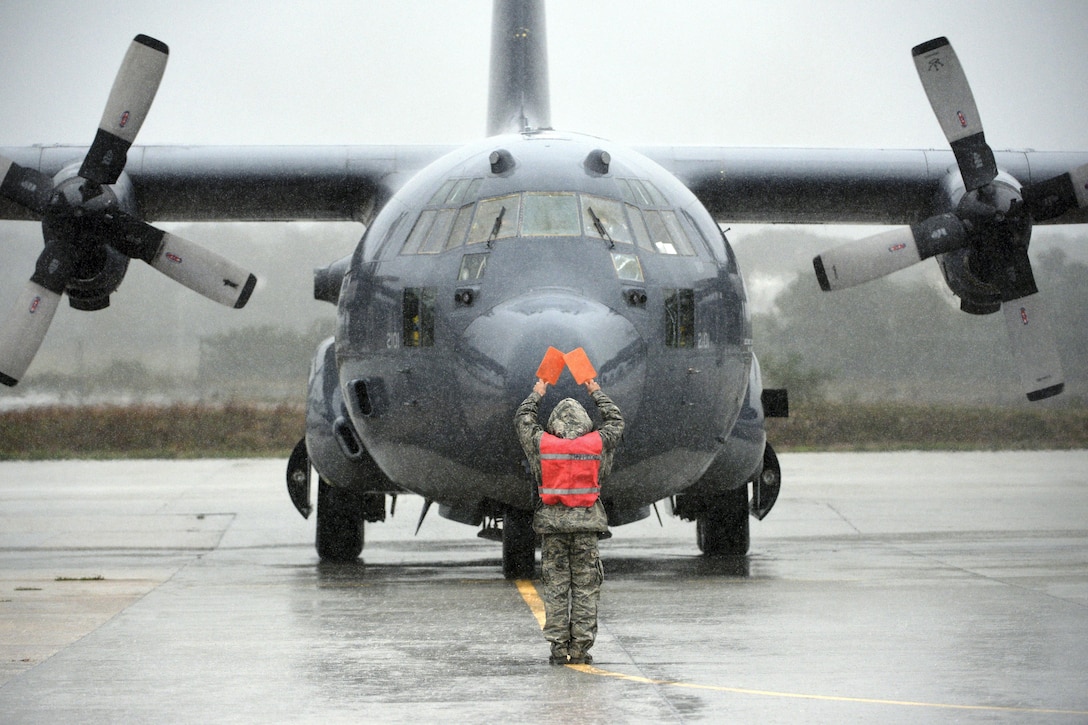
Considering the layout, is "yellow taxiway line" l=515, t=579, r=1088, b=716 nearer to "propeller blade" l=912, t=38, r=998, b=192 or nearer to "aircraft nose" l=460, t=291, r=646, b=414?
"aircraft nose" l=460, t=291, r=646, b=414

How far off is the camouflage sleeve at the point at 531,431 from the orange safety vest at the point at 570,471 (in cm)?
12

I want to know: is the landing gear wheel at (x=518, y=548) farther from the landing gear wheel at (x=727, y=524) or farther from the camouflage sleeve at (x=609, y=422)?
the camouflage sleeve at (x=609, y=422)

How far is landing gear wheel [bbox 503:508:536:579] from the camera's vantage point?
11711 millimetres

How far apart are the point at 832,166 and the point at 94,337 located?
20568 mm

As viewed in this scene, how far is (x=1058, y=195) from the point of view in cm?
1266

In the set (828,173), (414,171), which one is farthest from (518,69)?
(828,173)

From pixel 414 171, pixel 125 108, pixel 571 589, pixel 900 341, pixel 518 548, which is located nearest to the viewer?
pixel 571 589

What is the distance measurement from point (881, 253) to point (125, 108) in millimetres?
6466

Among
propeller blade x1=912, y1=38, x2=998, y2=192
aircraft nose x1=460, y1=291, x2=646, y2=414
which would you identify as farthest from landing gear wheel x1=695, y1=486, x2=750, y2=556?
aircraft nose x1=460, y1=291, x2=646, y2=414

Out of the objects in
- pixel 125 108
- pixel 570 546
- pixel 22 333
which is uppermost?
pixel 125 108

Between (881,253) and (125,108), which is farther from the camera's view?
(125,108)

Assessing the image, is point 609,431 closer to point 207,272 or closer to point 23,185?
point 207,272

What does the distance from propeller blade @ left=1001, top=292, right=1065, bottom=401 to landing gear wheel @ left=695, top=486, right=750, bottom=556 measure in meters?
2.88

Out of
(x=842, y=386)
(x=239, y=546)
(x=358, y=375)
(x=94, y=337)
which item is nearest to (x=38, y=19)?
(x=94, y=337)
